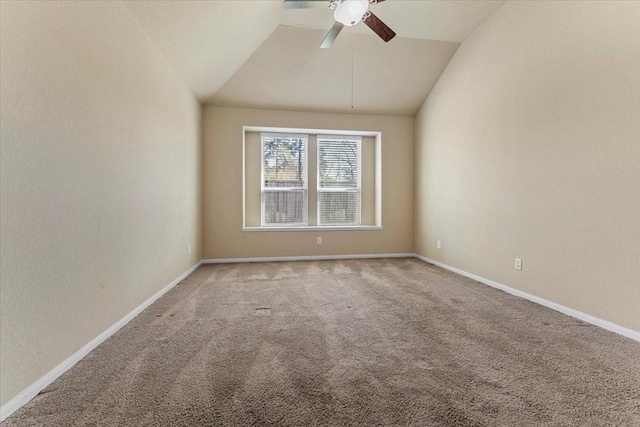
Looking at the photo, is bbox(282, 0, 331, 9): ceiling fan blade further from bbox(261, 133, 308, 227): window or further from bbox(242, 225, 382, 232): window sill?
bbox(242, 225, 382, 232): window sill

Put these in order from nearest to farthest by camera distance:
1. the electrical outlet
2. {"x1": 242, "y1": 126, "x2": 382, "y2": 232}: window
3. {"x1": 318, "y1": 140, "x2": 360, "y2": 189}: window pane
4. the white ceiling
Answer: the white ceiling → the electrical outlet → {"x1": 242, "y1": 126, "x2": 382, "y2": 232}: window → {"x1": 318, "y1": 140, "x2": 360, "y2": 189}: window pane

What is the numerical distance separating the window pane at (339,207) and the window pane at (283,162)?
1.55 ft

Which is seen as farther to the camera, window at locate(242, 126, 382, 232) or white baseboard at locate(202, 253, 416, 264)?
window at locate(242, 126, 382, 232)

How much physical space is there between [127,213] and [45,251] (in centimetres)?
82

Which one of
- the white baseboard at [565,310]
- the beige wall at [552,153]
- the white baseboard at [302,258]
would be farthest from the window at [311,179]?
the white baseboard at [565,310]

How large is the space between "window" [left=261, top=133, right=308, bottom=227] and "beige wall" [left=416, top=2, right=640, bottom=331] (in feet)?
7.70

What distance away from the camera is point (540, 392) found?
1.36 meters

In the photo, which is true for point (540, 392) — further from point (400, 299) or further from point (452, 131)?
point (452, 131)

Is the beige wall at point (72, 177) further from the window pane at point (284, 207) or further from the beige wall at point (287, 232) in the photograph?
the window pane at point (284, 207)

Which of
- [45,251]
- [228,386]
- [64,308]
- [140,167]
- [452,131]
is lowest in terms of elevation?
[228,386]

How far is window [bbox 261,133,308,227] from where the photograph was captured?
4.82m

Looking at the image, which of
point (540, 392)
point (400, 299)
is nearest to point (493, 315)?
point (400, 299)

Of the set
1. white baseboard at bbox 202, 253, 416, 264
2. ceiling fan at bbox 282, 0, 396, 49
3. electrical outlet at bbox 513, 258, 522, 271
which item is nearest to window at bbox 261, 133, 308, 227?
white baseboard at bbox 202, 253, 416, 264

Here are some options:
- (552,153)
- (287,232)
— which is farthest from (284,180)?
(552,153)
